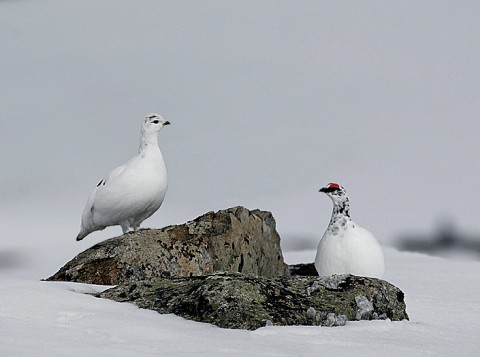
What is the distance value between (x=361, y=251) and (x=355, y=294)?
2489 mm

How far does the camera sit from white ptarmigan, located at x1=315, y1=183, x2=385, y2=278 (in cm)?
712

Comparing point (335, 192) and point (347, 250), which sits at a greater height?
point (335, 192)

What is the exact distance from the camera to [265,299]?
431 cm

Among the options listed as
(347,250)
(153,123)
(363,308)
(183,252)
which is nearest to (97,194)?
(153,123)

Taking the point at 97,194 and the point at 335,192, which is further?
the point at 97,194

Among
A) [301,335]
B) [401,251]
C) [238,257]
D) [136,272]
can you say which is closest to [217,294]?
[301,335]

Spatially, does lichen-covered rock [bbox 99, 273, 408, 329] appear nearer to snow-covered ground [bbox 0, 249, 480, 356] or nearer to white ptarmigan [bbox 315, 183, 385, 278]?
snow-covered ground [bbox 0, 249, 480, 356]

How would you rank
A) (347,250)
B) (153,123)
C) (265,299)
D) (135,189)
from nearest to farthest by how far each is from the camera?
(265,299)
(347,250)
(135,189)
(153,123)

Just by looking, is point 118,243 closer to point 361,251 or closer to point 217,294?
point 361,251

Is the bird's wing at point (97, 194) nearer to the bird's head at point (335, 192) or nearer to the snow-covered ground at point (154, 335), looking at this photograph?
the bird's head at point (335, 192)

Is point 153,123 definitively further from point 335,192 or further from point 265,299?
point 265,299

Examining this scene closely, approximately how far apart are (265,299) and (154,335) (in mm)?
795

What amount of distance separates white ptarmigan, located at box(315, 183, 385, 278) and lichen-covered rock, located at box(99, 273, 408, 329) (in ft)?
6.95

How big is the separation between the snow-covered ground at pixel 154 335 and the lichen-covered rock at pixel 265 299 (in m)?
0.11
